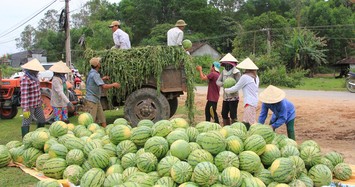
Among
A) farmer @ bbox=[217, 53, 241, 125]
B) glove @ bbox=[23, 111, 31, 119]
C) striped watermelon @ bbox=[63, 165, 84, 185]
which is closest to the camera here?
striped watermelon @ bbox=[63, 165, 84, 185]

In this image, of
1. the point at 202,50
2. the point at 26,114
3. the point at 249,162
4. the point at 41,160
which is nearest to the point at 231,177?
the point at 249,162

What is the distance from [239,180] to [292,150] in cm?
114

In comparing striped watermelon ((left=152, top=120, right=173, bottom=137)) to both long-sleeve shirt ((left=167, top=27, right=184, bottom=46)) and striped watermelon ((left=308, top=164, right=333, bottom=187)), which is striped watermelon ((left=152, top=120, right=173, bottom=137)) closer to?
striped watermelon ((left=308, top=164, right=333, bottom=187))

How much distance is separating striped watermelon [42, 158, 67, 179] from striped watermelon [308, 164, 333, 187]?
A: 309 centimetres

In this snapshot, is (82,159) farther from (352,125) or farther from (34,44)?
(34,44)

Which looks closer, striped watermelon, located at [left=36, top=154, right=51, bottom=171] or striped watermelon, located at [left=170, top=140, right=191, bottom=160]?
striped watermelon, located at [left=170, top=140, right=191, bottom=160]

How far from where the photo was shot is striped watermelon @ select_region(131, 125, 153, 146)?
4.91 metres

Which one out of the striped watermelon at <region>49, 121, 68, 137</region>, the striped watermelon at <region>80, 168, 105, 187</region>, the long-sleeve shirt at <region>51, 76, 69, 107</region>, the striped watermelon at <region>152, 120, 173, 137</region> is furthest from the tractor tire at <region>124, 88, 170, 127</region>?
the striped watermelon at <region>80, 168, 105, 187</region>

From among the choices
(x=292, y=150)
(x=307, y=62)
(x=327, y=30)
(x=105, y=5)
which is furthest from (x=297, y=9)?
(x=292, y=150)

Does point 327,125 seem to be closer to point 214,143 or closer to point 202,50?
point 214,143

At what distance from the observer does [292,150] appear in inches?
186

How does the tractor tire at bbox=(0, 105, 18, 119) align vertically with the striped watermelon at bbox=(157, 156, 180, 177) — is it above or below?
below

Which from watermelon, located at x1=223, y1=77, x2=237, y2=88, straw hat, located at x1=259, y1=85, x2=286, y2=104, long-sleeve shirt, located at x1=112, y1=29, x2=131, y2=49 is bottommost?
straw hat, located at x1=259, y1=85, x2=286, y2=104

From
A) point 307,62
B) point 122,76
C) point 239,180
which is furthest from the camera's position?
point 307,62
